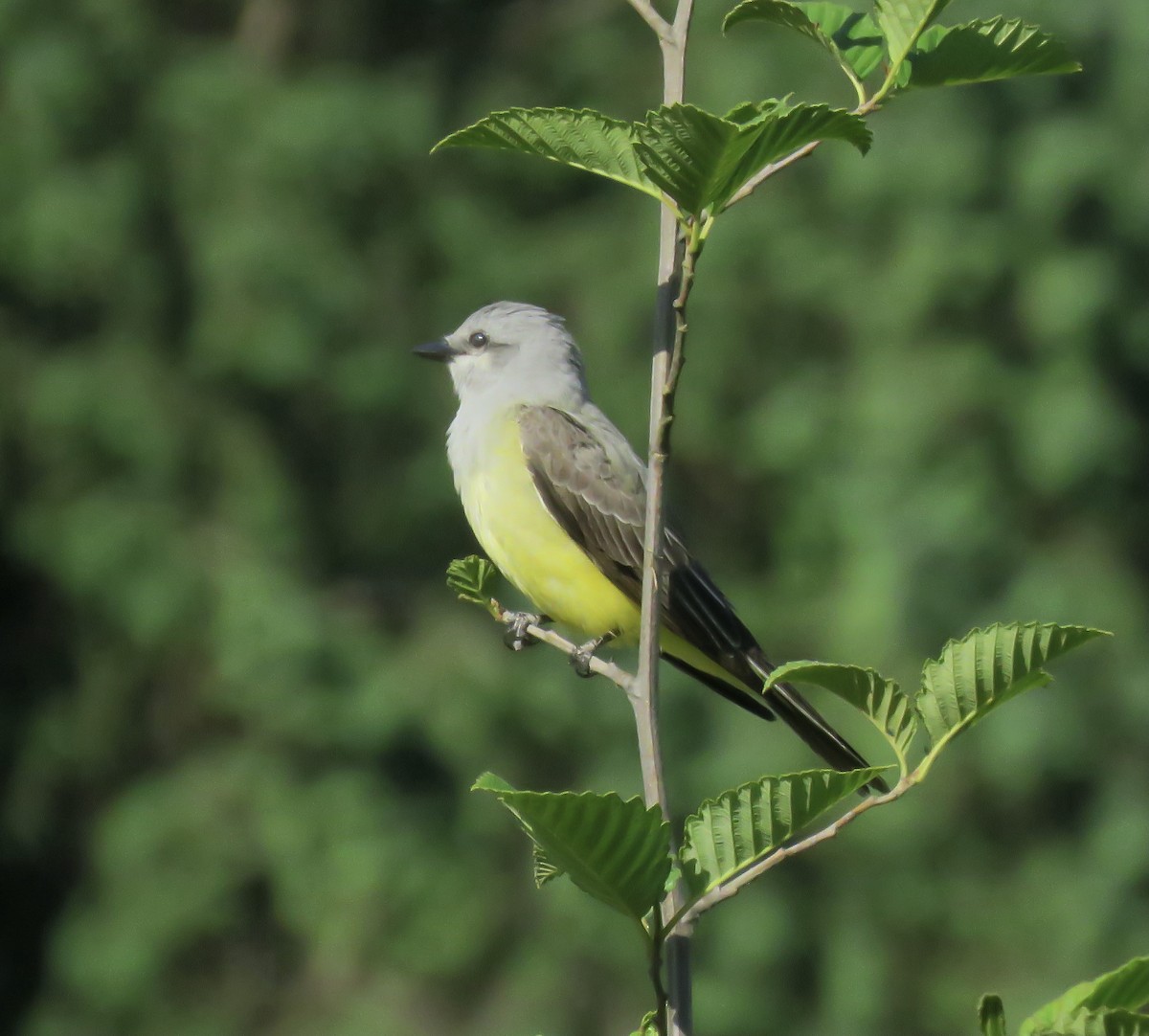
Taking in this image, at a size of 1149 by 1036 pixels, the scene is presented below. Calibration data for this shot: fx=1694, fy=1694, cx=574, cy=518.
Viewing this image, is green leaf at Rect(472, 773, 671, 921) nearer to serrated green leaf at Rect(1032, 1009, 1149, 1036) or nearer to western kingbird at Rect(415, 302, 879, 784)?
serrated green leaf at Rect(1032, 1009, 1149, 1036)

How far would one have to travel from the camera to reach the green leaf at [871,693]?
1.62 meters

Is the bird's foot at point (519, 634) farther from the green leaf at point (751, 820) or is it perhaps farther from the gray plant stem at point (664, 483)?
the green leaf at point (751, 820)

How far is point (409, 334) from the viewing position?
Answer: 8953mm

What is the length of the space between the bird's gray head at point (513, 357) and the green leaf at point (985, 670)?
9.28ft

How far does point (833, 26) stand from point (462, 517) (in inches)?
269

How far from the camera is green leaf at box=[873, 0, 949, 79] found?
171 cm

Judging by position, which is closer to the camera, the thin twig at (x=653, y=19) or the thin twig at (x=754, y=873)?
the thin twig at (x=754, y=873)

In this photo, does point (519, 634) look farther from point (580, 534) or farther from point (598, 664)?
point (598, 664)

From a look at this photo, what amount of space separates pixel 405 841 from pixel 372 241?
3215 mm


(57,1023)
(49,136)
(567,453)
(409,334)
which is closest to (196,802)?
(57,1023)

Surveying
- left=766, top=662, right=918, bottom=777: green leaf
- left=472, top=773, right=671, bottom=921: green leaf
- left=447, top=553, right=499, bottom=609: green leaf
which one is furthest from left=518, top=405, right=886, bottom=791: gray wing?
left=472, top=773, right=671, bottom=921: green leaf

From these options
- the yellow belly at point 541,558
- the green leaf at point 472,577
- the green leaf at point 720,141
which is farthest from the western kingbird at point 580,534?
the green leaf at point 720,141

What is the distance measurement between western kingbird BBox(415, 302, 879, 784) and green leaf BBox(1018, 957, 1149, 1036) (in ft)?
8.05

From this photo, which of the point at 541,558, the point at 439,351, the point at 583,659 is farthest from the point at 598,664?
the point at 439,351
